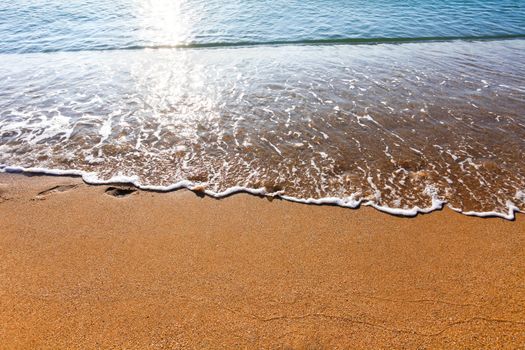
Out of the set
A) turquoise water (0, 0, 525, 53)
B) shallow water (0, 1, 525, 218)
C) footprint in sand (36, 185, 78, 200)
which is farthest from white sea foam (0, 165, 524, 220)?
turquoise water (0, 0, 525, 53)

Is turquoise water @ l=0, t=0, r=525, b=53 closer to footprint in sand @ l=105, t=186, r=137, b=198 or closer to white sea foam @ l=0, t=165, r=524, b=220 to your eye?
white sea foam @ l=0, t=165, r=524, b=220

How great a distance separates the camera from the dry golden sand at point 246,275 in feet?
8.46

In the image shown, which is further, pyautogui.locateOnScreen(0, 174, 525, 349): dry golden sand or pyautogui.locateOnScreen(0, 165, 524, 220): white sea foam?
pyautogui.locateOnScreen(0, 165, 524, 220): white sea foam

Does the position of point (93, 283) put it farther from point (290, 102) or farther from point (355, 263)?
point (290, 102)

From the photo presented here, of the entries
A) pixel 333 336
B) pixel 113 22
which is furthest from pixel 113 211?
pixel 113 22

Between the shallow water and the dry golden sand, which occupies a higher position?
the shallow water

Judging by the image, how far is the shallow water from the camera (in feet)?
14.6

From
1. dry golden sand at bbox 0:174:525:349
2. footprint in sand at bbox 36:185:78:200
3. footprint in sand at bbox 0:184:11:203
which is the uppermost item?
footprint in sand at bbox 0:184:11:203

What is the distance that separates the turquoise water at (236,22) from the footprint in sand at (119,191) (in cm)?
853

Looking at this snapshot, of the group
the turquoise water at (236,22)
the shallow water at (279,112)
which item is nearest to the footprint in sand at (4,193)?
the shallow water at (279,112)

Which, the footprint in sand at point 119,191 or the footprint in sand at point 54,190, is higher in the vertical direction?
the footprint in sand at point 54,190

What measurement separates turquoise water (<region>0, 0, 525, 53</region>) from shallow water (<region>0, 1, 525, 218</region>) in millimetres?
144

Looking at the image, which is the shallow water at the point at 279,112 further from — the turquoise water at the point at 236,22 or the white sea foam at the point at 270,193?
the turquoise water at the point at 236,22

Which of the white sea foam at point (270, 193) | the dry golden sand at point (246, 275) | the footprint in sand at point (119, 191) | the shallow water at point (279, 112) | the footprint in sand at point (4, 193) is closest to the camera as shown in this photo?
the dry golden sand at point (246, 275)
